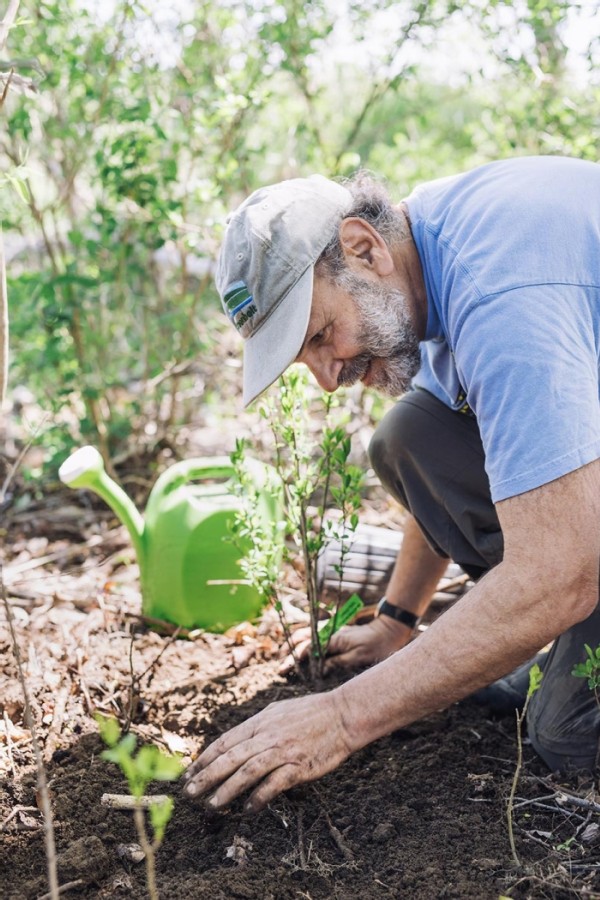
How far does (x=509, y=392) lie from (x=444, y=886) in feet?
2.97

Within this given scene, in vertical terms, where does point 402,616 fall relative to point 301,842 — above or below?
below

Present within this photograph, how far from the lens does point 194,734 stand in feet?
7.22

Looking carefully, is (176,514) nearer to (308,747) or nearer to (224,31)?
(308,747)

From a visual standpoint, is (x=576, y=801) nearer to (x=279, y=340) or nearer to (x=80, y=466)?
(x=279, y=340)

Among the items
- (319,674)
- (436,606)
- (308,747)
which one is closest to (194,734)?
(319,674)

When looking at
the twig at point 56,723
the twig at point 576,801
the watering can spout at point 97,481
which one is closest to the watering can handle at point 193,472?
the watering can spout at point 97,481

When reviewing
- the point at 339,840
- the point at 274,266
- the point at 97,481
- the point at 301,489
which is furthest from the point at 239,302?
the point at 339,840

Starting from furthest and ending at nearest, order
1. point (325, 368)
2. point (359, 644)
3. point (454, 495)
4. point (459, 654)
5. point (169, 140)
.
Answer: point (169, 140), point (359, 644), point (454, 495), point (325, 368), point (459, 654)

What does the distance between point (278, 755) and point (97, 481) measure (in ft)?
3.51

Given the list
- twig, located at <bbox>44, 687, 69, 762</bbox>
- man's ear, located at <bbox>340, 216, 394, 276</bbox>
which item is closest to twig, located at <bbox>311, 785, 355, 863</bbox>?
twig, located at <bbox>44, 687, 69, 762</bbox>

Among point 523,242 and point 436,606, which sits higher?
point 523,242

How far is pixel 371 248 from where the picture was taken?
2.03 m

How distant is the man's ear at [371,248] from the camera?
2008 mm

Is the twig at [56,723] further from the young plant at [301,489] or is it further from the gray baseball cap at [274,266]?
the gray baseball cap at [274,266]
